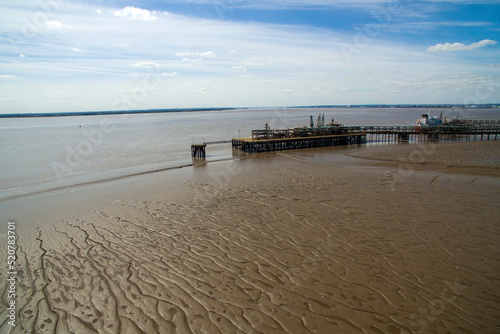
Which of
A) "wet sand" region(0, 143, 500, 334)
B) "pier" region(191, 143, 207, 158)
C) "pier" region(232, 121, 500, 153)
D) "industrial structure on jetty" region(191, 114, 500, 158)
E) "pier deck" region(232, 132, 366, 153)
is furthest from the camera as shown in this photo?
"pier" region(232, 121, 500, 153)

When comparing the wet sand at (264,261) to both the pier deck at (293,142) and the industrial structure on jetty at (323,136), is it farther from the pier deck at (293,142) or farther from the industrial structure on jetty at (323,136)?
the pier deck at (293,142)

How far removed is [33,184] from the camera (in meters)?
17.9

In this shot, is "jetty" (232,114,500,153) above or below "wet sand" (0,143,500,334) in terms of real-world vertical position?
above

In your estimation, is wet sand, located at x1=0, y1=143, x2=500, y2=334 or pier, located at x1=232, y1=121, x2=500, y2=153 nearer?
wet sand, located at x1=0, y1=143, x2=500, y2=334

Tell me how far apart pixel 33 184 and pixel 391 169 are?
22.9 m

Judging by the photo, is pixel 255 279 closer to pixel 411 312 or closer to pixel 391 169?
pixel 411 312

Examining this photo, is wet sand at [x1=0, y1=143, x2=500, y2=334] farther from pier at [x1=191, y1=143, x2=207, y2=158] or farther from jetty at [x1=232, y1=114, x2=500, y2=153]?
jetty at [x1=232, y1=114, x2=500, y2=153]

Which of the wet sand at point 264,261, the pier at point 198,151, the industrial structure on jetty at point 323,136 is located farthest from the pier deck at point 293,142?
the wet sand at point 264,261

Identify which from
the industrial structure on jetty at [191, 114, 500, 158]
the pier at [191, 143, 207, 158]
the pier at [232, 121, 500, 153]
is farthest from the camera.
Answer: the pier at [232, 121, 500, 153]

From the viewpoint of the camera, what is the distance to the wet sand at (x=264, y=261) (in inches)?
210

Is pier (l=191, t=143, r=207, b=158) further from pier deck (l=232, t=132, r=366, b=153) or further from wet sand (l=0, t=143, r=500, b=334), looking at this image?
wet sand (l=0, t=143, r=500, b=334)

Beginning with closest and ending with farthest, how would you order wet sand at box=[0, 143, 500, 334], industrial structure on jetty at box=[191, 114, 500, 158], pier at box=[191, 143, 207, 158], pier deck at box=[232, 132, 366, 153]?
wet sand at box=[0, 143, 500, 334] < pier at box=[191, 143, 207, 158] < pier deck at box=[232, 132, 366, 153] < industrial structure on jetty at box=[191, 114, 500, 158]

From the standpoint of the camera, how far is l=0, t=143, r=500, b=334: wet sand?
17.5ft

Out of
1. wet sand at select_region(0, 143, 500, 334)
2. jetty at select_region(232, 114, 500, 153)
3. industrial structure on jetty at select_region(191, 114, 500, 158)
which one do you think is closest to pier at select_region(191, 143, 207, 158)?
industrial structure on jetty at select_region(191, 114, 500, 158)
